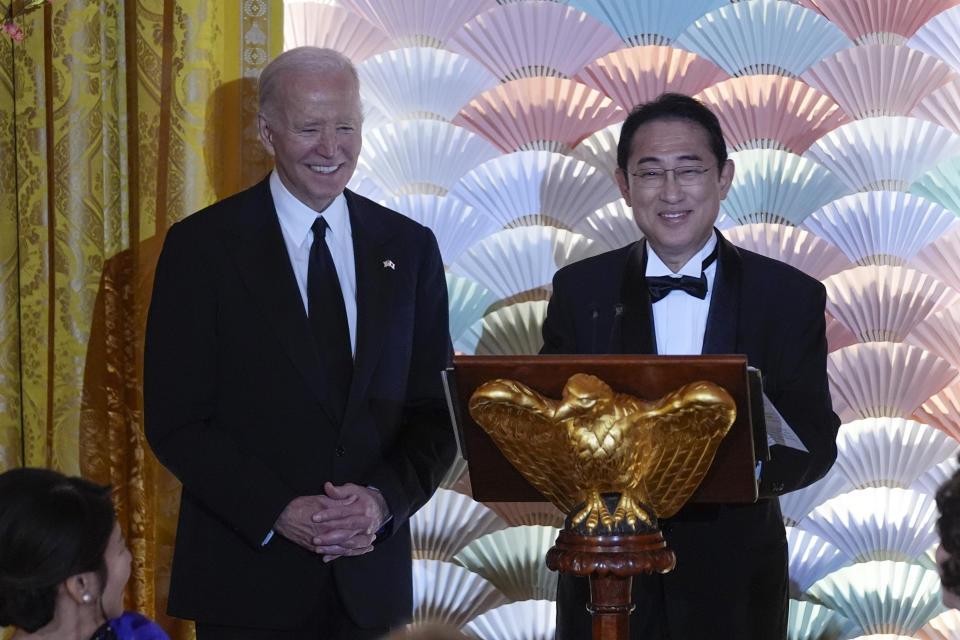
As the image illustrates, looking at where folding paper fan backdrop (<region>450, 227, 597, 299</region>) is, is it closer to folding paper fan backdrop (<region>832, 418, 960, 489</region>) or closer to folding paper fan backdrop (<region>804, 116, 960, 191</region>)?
folding paper fan backdrop (<region>804, 116, 960, 191</region>)

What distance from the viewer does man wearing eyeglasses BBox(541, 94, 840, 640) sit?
2.37 metres

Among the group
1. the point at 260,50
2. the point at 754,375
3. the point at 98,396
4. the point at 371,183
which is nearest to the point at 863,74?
the point at 371,183

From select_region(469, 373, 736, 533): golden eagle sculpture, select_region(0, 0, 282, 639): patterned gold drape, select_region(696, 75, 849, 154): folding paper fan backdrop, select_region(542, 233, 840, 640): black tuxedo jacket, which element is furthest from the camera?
select_region(696, 75, 849, 154): folding paper fan backdrop

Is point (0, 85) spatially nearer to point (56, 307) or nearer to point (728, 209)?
point (56, 307)

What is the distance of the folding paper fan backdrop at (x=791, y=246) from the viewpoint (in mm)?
3180

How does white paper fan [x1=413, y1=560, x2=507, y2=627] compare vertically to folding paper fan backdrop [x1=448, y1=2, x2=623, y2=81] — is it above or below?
below

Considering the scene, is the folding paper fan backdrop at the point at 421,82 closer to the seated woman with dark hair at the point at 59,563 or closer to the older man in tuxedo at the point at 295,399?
the older man in tuxedo at the point at 295,399

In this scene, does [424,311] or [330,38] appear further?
[330,38]

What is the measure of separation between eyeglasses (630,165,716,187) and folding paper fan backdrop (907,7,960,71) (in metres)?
1.00

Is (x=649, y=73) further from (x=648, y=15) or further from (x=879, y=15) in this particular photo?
(x=879, y=15)

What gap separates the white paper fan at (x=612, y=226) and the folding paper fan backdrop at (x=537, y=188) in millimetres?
23

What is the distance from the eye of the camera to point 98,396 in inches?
125

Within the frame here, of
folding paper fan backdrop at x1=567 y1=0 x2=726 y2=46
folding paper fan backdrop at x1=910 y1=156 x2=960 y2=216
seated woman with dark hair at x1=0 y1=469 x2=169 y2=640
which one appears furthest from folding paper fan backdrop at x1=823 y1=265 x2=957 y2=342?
seated woman with dark hair at x1=0 y1=469 x2=169 y2=640

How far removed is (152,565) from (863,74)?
2054 mm
